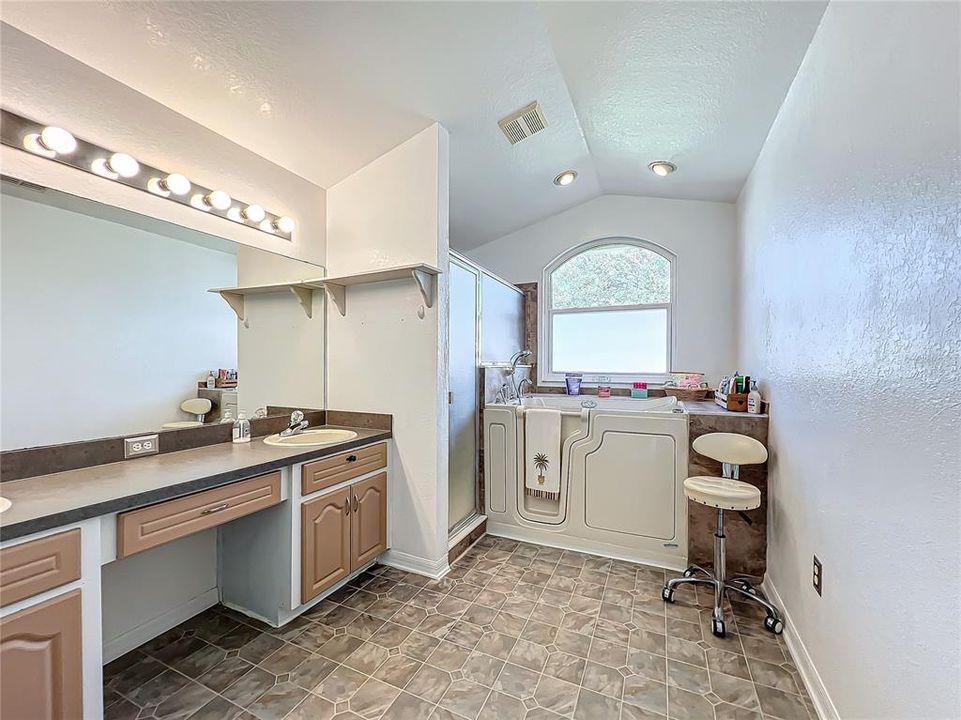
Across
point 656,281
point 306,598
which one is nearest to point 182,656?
point 306,598

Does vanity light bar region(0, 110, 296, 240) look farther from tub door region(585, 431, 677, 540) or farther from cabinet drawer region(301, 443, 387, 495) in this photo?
tub door region(585, 431, 677, 540)

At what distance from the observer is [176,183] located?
73.4 inches

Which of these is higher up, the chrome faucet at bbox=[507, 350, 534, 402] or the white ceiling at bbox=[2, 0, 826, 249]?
the white ceiling at bbox=[2, 0, 826, 249]

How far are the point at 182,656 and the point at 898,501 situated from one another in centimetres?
264

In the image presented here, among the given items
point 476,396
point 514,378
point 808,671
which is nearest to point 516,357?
point 514,378

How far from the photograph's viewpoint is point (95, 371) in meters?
1.65

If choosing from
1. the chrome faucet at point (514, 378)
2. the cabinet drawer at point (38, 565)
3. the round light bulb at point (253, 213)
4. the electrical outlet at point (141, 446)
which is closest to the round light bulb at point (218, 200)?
the round light bulb at point (253, 213)

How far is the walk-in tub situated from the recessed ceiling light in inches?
69.4

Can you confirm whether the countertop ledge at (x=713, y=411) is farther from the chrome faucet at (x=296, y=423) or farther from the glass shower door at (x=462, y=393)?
the chrome faucet at (x=296, y=423)

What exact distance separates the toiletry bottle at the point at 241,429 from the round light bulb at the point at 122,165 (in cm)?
121

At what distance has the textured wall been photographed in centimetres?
91

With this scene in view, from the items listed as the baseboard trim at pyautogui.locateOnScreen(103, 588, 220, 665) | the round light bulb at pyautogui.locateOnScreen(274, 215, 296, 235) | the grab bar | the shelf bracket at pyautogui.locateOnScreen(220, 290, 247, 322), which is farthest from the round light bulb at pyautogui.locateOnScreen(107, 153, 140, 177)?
the grab bar

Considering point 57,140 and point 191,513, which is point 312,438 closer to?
point 191,513

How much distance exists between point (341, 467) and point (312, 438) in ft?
1.17
